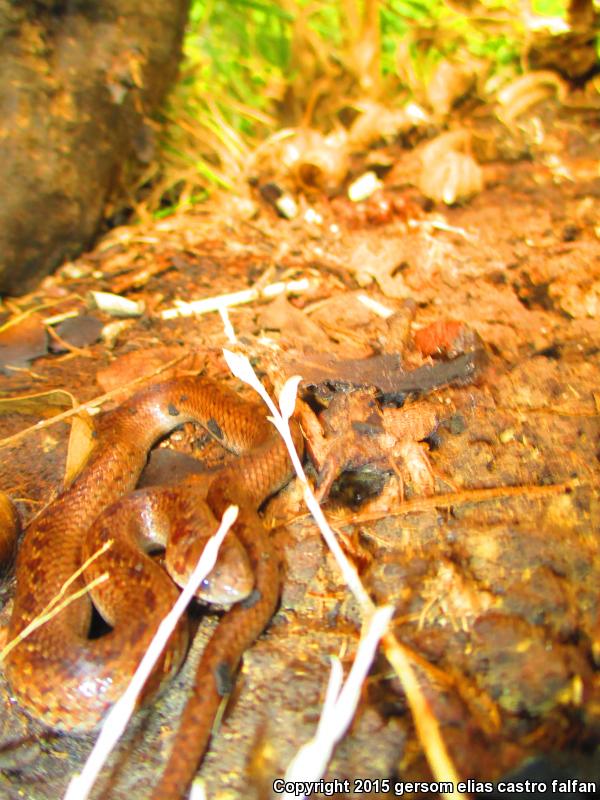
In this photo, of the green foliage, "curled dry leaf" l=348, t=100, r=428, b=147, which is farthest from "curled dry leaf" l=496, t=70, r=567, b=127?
"curled dry leaf" l=348, t=100, r=428, b=147

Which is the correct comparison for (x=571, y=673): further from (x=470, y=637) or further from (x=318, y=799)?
(x=318, y=799)

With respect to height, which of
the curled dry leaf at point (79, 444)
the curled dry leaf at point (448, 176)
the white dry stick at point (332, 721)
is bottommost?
the curled dry leaf at point (79, 444)

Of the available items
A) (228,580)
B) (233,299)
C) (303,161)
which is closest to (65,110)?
(303,161)

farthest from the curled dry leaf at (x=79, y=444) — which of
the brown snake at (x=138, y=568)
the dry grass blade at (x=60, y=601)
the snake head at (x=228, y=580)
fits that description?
the snake head at (x=228, y=580)

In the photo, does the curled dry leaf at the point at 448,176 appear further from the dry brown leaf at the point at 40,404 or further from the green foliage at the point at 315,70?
the dry brown leaf at the point at 40,404

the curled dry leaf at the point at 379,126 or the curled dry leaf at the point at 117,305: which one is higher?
the curled dry leaf at the point at 379,126

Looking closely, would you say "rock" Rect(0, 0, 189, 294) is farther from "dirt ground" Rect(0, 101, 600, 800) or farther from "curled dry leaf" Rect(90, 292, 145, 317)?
"curled dry leaf" Rect(90, 292, 145, 317)
